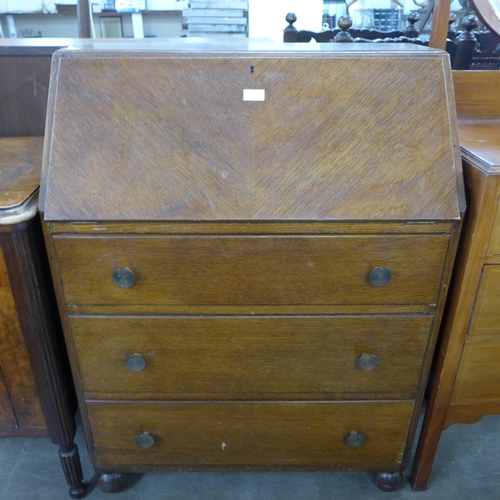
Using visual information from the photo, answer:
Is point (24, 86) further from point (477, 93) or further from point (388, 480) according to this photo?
point (388, 480)

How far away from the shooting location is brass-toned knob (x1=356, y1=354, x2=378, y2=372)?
111 cm

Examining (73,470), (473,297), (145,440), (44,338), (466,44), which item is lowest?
(73,470)

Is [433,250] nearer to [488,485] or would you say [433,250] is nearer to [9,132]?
[488,485]

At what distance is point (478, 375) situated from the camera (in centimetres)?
118

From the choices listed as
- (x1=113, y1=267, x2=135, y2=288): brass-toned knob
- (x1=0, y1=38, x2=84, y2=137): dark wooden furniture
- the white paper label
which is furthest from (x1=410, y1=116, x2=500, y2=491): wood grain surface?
(x1=0, y1=38, x2=84, y2=137): dark wooden furniture

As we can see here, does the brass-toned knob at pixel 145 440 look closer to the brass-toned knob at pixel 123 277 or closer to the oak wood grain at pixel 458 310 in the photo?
the brass-toned knob at pixel 123 277

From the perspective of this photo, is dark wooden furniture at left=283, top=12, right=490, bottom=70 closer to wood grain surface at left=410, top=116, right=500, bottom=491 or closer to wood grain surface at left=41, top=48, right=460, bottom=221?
wood grain surface at left=410, top=116, right=500, bottom=491

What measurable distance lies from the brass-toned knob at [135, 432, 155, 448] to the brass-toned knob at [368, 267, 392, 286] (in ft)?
2.30

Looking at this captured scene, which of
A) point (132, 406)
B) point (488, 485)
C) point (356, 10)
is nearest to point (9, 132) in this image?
point (132, 406)

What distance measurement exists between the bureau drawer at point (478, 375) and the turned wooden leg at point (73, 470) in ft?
3.36

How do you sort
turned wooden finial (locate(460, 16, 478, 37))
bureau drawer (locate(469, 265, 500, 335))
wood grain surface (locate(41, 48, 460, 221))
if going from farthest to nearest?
turned wooden finial (locate(460, 16, 478, 37)), bureau drawer (locate(469, 265, 500, 335)), wood grain surface (locate(41, 48, 460, 221))

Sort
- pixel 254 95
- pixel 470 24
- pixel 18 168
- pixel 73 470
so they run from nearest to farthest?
pixel 254 95
pixel 18 168
pixel 73 470
pixel 470 24

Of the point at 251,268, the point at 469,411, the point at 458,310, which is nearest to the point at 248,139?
the point at 251,268

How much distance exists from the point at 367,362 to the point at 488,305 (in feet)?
1.01
